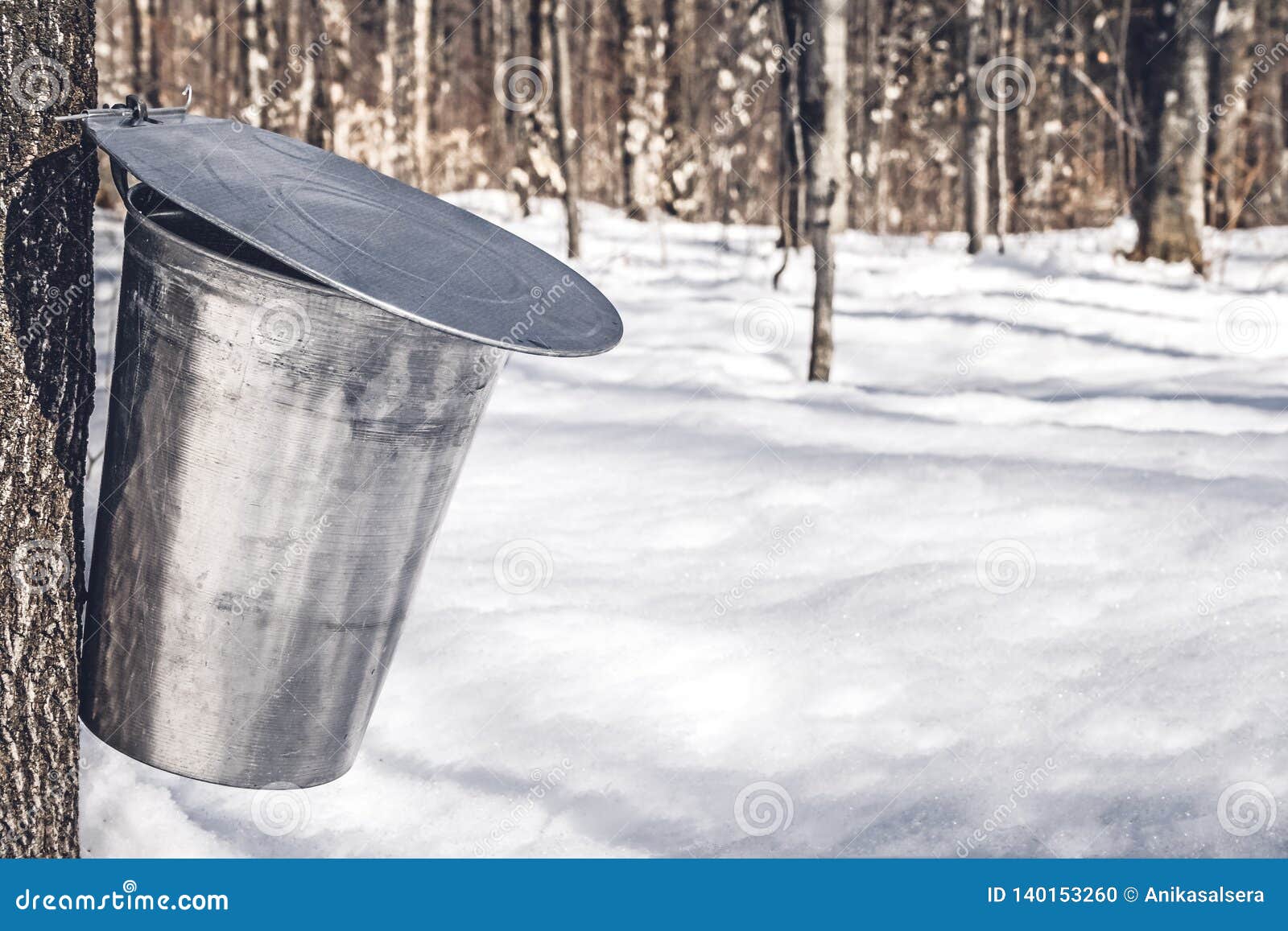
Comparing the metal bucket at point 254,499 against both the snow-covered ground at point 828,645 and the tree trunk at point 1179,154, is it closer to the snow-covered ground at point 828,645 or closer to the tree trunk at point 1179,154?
the snow-covered ground at point 828,645

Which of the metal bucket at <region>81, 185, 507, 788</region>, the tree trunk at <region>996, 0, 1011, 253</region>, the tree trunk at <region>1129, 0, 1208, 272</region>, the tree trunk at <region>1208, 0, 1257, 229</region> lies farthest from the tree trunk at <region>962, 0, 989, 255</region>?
the metal bucket at <region>81, 185, 507, 788</region>

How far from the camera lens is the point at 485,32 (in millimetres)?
21656

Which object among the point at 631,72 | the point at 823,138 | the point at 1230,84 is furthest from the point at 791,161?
the point at 823,138

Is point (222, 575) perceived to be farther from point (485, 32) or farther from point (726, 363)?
point (485, 32)

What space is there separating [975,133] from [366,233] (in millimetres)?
8451

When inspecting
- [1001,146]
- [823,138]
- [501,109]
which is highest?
[823,138]

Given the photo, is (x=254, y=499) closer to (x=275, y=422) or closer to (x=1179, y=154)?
(x=275, y=422)

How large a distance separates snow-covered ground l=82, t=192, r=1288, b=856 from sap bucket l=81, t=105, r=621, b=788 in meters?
0.26

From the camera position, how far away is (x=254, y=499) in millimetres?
1885

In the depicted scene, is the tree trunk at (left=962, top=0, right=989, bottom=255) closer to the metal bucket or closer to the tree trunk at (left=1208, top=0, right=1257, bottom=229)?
the tree trunk at (left=1208, top=0, right=1257, bottom=229)

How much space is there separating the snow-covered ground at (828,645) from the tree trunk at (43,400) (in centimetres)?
24

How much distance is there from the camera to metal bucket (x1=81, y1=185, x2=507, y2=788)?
1811mm

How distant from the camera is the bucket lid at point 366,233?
1.67m

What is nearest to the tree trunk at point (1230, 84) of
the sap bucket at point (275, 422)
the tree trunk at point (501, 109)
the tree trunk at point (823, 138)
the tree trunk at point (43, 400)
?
the tree trunk at point (823, 138)
